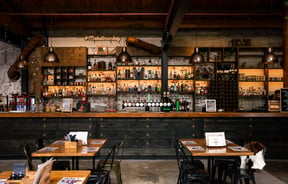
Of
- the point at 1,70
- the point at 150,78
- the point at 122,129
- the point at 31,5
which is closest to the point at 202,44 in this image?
the point at 150,78

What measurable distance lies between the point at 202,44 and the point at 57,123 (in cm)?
560

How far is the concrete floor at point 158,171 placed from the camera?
4.54m

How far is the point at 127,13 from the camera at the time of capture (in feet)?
22.9

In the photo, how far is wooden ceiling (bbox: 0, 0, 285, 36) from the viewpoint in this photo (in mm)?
7270

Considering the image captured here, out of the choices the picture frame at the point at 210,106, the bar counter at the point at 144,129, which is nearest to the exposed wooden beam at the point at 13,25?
the bar counter at the point at 144,129

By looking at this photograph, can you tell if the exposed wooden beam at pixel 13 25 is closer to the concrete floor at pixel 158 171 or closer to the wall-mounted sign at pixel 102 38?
the wall-mounted sign at pixel 102 38

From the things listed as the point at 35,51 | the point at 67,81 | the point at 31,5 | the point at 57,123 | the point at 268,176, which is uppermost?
the point at 31,5

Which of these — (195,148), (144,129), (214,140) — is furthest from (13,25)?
(214,140)

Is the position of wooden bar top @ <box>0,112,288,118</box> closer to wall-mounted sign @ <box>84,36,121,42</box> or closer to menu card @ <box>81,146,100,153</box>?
menu card @ <box>81,146,100,153</box>

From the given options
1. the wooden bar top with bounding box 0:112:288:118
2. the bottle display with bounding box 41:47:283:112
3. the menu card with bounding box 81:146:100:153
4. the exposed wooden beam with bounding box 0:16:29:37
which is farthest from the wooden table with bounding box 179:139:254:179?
the exposed wooden beam with bounding box 0:16:29:37

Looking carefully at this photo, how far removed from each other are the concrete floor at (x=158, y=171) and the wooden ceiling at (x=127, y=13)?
410cm

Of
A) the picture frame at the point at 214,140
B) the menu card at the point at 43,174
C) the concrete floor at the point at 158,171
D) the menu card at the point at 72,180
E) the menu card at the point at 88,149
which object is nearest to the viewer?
the menu card at the point at 43,174

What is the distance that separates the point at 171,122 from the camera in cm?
602

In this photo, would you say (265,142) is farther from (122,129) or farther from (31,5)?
(31,5)
